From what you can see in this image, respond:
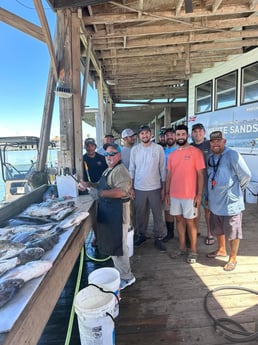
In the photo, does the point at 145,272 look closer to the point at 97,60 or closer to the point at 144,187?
the point at 144,187

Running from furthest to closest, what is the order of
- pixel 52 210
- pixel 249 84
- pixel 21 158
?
pixel 21 158
pixel 249 84
pixel 52 210

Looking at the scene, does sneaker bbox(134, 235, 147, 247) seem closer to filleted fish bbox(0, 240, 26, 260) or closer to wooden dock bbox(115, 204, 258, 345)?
wooden dock bbox(115, 204, 258, 345)

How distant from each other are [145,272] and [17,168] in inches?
230

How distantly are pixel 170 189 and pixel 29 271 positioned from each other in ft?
6.78

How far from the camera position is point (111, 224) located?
7.56 ft

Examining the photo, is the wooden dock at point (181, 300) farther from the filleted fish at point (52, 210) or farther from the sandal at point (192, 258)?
the filleted fish at point (52, 210)

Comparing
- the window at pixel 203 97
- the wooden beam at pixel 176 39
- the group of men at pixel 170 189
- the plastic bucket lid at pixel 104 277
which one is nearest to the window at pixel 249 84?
the wooden beam at pixel 176 39

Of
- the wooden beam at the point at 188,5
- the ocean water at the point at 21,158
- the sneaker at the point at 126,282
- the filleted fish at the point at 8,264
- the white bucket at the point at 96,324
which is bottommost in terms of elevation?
the sneaker at the point at 126,282

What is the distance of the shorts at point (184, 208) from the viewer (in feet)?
9.14

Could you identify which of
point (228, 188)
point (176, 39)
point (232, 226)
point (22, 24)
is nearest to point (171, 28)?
point (176, 39)

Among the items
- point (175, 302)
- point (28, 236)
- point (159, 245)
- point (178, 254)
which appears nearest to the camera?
point (28, 236)

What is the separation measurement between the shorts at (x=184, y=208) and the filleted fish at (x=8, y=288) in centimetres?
207

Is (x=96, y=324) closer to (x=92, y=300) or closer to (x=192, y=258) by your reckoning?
(x=92, y=300)

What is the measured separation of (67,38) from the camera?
9.23 feet
